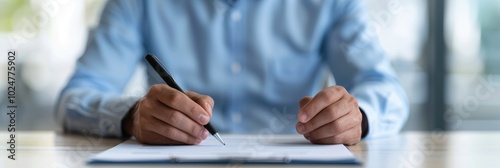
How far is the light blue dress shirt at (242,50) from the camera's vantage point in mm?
1098

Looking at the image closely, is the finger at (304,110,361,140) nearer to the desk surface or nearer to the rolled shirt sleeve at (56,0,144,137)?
the desk surface

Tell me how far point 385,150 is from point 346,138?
0.05 meters

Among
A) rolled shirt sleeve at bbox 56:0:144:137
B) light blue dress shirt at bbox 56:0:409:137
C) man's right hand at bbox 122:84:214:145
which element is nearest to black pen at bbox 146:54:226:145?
man's right hand at bbox 122:84:214:145

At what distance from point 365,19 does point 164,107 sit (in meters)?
0.58

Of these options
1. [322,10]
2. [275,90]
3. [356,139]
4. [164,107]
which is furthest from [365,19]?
[164,107]

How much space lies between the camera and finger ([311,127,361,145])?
0.71 metres

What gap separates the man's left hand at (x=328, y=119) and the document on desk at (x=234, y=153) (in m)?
0.02

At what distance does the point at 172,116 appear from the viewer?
0.69m

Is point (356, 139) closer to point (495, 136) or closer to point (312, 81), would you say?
point (495, 136)

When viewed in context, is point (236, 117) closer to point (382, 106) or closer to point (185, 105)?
point (382, 106)

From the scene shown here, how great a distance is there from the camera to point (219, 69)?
→ 1.12 m

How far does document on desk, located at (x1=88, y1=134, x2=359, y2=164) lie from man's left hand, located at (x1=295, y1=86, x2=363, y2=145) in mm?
19

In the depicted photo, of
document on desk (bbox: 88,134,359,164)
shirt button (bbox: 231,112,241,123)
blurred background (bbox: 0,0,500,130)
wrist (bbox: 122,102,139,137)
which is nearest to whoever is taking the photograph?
document on desk (bbox: 88,134,359,164)

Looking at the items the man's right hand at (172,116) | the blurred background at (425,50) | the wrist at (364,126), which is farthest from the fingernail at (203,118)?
the blurred background at (425,50)
